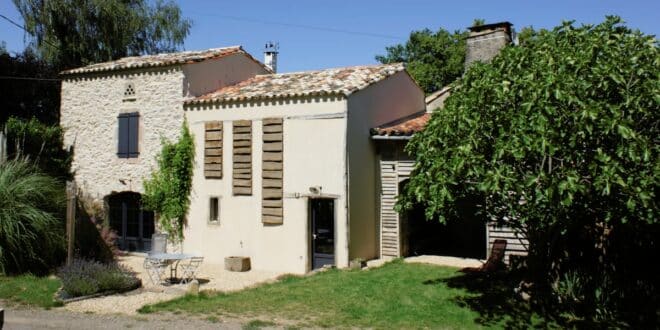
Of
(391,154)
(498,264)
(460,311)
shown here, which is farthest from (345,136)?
(460,311)

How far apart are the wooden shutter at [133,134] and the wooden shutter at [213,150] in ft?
7.87

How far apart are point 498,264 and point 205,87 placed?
30.1 ft

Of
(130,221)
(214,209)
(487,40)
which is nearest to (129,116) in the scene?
(130,221)

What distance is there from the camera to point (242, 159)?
13492mm

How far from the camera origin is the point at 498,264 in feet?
35.8

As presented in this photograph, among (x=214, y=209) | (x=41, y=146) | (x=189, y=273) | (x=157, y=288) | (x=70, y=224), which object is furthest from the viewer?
(x=41, y=146)

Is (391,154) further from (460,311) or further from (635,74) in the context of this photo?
(635,74)

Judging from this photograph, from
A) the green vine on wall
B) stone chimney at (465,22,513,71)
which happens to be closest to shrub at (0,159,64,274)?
the green vine on wall

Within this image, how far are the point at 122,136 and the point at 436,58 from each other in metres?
20.4

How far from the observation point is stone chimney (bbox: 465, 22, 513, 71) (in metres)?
14.6

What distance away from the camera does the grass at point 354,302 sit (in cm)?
785

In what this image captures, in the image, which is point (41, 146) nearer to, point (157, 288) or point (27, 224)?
point (27, 224)

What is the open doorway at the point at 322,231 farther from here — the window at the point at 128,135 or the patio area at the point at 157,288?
the window at the point at 128,135

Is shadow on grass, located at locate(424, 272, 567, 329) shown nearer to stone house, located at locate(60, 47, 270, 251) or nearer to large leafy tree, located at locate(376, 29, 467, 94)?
stone house, located at locate(60, 47, 270, 251)
